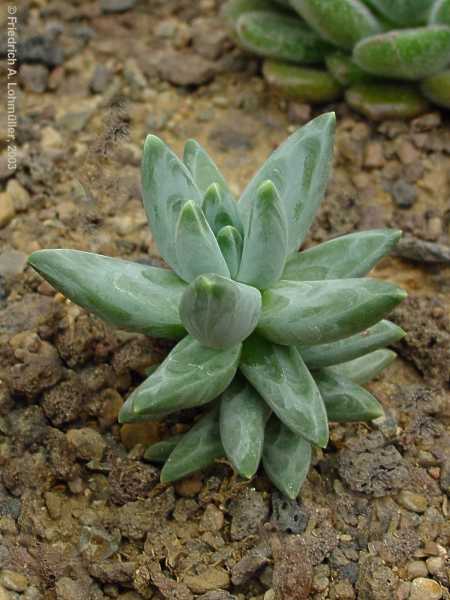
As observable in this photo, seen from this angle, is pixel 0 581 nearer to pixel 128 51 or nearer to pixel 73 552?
pixel 73 552

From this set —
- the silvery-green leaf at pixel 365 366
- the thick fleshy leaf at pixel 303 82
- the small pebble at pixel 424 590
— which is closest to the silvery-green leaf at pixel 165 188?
the silvery-green leaf at pixel 365 366

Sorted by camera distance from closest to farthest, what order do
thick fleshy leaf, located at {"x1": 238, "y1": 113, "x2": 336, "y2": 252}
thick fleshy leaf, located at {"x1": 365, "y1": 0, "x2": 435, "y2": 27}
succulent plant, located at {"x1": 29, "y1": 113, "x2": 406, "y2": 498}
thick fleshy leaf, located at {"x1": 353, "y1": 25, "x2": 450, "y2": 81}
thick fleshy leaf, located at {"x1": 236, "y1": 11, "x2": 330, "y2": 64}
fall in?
succulent plant, located at {"x1": 29, "y1": 113, "x2": 406, "y2": 498}
thick fleshy leaf, located at {"x1": 238, "y1": 113, "x2": 336, "y2": 252}
thick fleshy leaf, located at {"x1": 353, "y1": 25, "x2": 450, "y2": 81}
thick fleshy leaf, located at {"x1": 365, "y1": 0, "x2": 435, "y2": 27}
thick fleshy leaf, located at {"x1": 236, "y1": 11, "x2": 330, "y2": 64}

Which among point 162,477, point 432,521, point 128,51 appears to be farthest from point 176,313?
point 128,51

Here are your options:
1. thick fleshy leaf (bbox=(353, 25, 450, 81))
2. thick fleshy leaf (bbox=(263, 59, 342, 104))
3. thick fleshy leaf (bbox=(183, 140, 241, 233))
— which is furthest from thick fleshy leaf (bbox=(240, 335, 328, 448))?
thick fleshy leaf (bbox=(263, 59, 342, 104))

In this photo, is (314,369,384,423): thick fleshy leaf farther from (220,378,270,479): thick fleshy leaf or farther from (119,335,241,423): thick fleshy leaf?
(119,335,241,423): thick fleshy leaf

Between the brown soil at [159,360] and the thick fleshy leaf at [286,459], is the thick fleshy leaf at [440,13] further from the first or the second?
the thick fleshy leaf at [286,459]

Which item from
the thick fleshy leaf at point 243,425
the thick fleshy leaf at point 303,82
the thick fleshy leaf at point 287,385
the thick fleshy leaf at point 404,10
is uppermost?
the thick fleshy leaf at point 404,10
